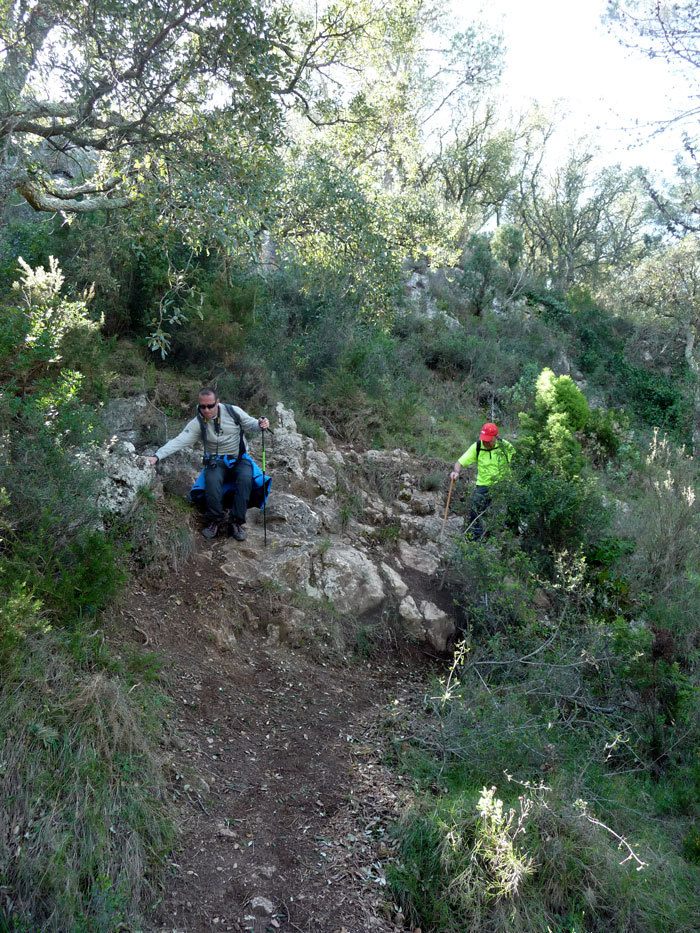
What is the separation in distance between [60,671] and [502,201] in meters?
25.5

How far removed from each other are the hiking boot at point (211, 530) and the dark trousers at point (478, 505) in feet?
10.3

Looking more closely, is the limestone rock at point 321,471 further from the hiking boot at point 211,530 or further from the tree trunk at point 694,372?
the tree trunk at point 694,372

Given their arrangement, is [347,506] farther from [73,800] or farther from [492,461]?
[73,800]

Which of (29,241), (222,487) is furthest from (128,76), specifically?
(222,487)

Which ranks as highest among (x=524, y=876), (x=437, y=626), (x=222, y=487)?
(x=222, y=487)

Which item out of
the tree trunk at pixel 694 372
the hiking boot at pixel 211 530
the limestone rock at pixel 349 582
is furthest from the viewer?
the tree trunk at pixel 694 372

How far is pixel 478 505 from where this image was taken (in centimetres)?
816

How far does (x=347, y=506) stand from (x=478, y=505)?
67.7 inches

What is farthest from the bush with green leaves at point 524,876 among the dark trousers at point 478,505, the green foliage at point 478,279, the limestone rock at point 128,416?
the green foliage at point 478,279

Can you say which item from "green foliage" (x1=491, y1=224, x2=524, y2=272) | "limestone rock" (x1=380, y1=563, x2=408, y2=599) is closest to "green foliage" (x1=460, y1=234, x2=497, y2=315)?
"green foliage" (x1=491, y1=224, x2=524, y2=272)

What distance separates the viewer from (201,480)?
255 inches

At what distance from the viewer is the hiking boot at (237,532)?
6492 mm

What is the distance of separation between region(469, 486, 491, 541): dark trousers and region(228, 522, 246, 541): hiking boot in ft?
9.50

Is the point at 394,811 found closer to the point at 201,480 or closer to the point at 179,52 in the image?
the point at 201,480
